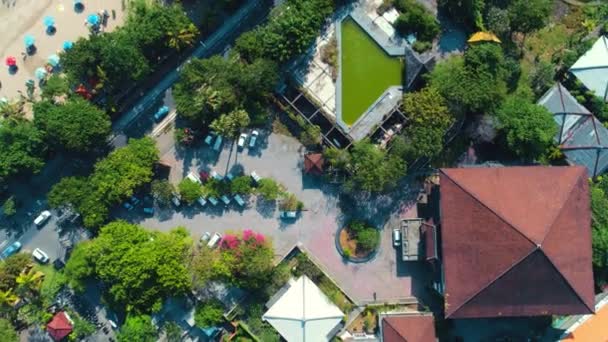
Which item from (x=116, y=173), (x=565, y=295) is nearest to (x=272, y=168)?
(x=116, y=173)

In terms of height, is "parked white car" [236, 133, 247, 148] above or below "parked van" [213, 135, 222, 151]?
below

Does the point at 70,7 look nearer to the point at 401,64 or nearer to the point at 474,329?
the point at 401,64

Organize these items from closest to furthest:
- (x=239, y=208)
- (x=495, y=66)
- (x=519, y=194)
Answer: (x=519, y=194) < (x=495, y=66) < (x=239, y=208)

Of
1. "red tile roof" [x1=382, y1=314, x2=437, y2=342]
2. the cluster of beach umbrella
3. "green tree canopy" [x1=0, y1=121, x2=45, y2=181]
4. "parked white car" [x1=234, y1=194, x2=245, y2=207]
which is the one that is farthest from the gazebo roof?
"green tree canopy" [x1=0, y1=121, x2=45, y2=181]

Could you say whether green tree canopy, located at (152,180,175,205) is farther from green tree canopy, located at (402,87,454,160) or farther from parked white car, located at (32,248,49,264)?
green tree canopy, located at (402,87,454,160)

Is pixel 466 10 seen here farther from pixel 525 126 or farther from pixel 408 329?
pixel 408 329

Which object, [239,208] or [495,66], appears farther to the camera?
[239,208]

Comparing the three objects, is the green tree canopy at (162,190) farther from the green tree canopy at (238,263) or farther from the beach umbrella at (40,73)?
the beach umbrella at (40,73)
